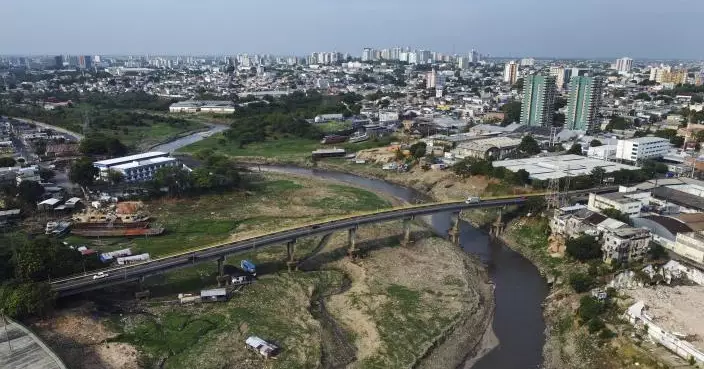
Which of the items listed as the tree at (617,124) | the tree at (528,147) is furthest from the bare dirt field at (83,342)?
the tree at (617,124)

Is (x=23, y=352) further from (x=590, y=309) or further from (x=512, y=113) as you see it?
(x=512, y=113)

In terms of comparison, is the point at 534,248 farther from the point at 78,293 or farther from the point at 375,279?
the point at 78,293

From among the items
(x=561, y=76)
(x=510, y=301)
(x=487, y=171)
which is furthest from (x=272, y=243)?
(x=561, y=76)

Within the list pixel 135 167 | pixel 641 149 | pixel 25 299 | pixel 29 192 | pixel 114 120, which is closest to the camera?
pixel 25 299

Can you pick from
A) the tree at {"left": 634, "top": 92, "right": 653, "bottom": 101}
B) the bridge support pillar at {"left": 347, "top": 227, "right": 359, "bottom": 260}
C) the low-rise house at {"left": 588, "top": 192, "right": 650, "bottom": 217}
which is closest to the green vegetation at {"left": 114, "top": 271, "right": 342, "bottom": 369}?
the bridge support pillar at {"left": 347, "top": 227, "right": 359, "bottom": 260}

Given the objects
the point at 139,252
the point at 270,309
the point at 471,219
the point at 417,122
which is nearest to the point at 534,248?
the point at 471,219
